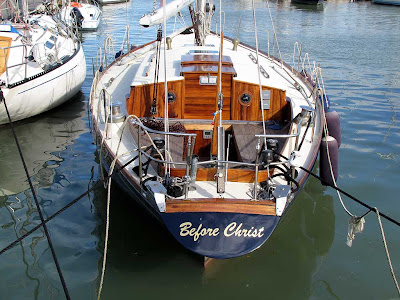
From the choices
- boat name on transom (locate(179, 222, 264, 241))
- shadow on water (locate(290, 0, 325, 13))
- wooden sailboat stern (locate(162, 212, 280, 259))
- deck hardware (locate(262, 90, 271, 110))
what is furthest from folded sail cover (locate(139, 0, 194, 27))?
shadow on water (locate(290, 0, 325, 13))

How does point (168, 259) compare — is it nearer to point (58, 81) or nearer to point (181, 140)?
point (181, 140)

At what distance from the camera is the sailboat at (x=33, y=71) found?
32.2 feet

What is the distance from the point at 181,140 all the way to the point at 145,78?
1742 mm

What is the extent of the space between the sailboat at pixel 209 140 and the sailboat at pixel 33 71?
1741 mm

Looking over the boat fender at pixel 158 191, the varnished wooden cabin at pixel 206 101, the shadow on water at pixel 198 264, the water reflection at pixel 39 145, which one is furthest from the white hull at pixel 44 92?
the boat fender at pixel 158 191

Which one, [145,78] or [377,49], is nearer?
[145,78]

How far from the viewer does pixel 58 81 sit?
11086 mm

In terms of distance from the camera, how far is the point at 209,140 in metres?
7.32

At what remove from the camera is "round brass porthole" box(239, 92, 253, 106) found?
288 inches

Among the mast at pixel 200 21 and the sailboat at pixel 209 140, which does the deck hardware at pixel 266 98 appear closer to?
the sailboat at pixel 209 140

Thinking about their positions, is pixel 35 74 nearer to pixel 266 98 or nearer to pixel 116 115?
pixel 116 115

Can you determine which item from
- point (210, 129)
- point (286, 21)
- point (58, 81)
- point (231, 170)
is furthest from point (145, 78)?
point (286, 21)

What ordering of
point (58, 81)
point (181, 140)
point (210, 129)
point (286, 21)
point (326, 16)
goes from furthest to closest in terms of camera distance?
point (326, 16) → point (286, 21) → point (58, 81) → point (210, 129) → point (181, 140)

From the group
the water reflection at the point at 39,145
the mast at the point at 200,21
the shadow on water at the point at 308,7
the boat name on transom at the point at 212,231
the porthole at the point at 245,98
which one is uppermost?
the mast at the point at 200,21
